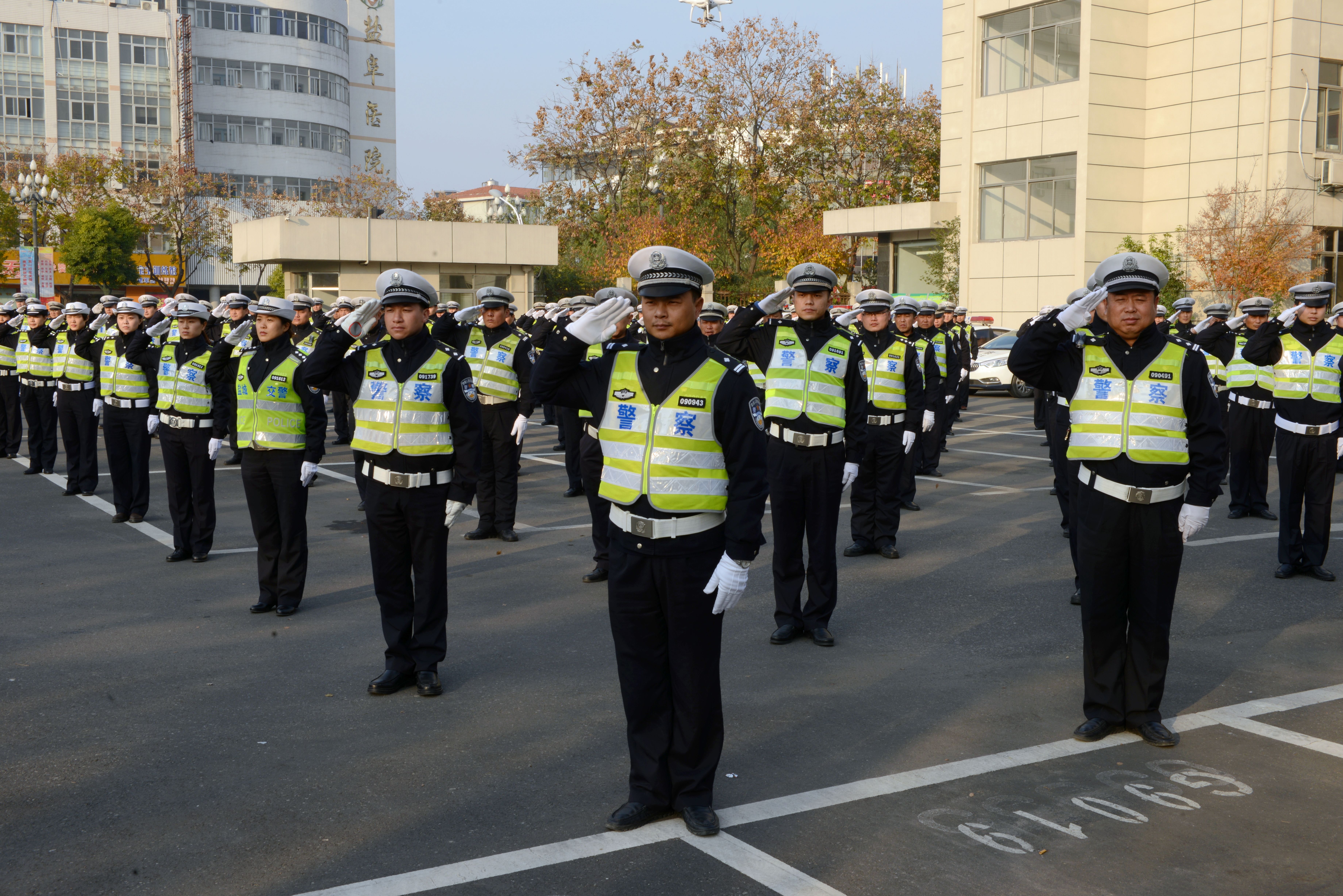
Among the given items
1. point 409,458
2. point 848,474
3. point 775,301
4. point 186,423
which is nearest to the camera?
point 409,458

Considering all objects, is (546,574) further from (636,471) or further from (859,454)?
(636,471)

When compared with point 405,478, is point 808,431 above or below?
above

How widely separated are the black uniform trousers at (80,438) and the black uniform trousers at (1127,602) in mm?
11717

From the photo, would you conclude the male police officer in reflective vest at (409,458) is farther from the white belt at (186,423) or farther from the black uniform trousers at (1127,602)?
the white belt at (186,423)

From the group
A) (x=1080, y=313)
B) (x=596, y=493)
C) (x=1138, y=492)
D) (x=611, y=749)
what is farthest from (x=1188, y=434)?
(x=596, y=493)

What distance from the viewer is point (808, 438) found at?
25.4 feet

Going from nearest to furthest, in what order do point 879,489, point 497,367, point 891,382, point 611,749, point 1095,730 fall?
point 611,749, point 1095,730, point 879,489, point 891,382, point 497,367

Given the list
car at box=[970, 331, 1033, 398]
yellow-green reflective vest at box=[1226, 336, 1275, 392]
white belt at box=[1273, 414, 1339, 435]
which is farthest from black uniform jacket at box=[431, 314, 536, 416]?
car at box=[970, 331, 1033, 398]

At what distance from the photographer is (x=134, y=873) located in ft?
14.2

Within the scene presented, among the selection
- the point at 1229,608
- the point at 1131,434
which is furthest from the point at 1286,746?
the point at 1229,608

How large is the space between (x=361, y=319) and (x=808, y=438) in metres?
2.88

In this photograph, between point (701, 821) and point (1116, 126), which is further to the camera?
point (1116, 126)

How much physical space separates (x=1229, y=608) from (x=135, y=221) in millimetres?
55451

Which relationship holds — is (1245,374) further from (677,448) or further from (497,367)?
(677,448)
